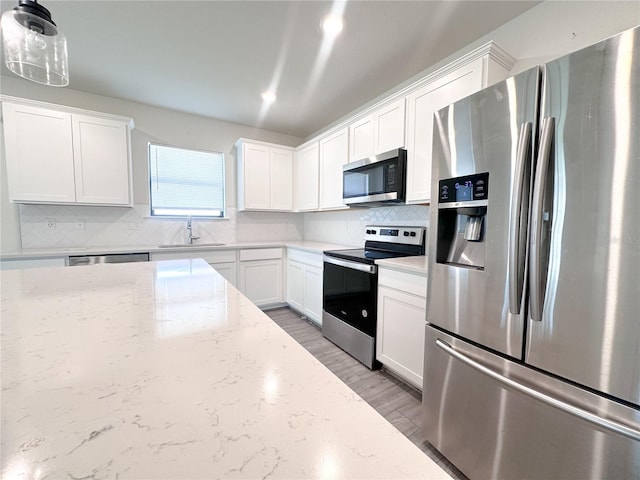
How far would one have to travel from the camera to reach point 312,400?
0.43m

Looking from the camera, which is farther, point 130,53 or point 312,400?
point 130,53

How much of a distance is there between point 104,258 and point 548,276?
11.0ft

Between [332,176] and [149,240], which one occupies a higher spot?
[332,176]

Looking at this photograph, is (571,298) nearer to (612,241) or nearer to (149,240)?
(612,241)

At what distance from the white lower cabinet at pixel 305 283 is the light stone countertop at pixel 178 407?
222cm

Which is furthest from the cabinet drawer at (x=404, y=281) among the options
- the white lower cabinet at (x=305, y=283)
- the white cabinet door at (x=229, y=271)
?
the white cabinet door at (x=229, y=271)

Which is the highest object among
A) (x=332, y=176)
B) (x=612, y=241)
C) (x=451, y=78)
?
(x=451, y=78)

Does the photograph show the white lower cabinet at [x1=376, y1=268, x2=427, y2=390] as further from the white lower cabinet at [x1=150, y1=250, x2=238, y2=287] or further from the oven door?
the white lower cabinet at [x1=150, y1=250, x2=238, y2=287]

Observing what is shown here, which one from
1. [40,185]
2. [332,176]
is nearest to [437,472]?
[332,176]

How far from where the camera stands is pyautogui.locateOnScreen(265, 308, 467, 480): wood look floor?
4.91ft

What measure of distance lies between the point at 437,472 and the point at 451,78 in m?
2.13

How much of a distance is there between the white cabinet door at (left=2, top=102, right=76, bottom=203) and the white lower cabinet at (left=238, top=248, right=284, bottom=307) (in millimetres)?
1857

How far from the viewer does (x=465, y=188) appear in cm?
128

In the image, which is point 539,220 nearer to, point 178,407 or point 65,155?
A: point 178,407
